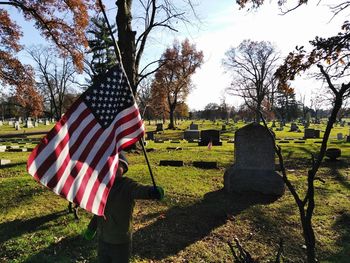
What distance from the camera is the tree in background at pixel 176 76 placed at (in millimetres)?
57000

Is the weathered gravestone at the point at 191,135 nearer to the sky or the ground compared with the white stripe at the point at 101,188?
nearer to the ground

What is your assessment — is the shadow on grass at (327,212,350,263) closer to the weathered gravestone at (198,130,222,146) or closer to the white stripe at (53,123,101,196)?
the white stripe at (53,123,101,196)

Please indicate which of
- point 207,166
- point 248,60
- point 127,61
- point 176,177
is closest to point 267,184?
point 176,177

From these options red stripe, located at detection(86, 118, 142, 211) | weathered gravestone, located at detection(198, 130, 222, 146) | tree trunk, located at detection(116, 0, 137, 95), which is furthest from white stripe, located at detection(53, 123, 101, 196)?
weathered gravestone, located at detection(198, 130, 222, 146)

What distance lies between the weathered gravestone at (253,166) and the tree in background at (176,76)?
44.7 meters

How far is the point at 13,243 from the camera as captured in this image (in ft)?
21.6

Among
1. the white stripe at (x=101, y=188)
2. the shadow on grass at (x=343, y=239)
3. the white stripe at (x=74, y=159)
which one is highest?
the white stripe at (x=74, y=159)

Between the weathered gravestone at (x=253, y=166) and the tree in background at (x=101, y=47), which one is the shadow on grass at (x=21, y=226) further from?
the tree in background at (x=101, y=47)

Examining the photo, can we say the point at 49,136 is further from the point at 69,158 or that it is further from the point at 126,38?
the point at 126,38

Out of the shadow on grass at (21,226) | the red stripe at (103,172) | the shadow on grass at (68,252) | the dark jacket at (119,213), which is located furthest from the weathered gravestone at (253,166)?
the red stripe at (103,172)

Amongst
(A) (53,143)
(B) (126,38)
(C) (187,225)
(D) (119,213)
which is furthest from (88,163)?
(B) (126,38)

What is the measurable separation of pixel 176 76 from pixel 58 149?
55.4 meters

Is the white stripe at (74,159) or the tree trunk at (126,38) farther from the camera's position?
the tree trunk at (126,38)

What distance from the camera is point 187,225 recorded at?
7469mm
